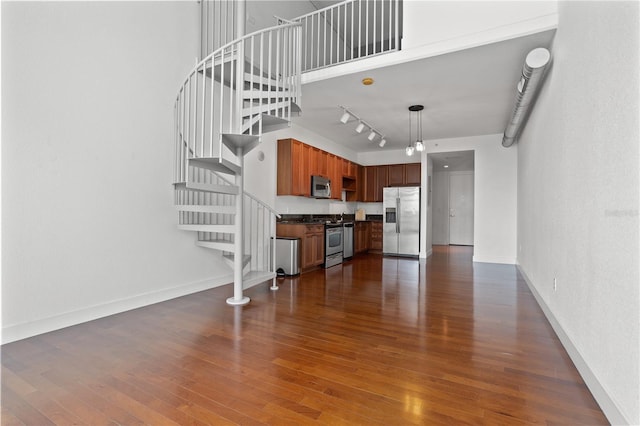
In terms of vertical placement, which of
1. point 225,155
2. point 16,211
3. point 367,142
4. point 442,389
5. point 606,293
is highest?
point 367,142

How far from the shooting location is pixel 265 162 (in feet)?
18.8

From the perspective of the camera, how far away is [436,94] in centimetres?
468

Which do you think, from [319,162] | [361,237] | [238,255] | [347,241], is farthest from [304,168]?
[238,255]

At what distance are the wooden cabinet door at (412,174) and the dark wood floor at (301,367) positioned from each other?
4.89 metres

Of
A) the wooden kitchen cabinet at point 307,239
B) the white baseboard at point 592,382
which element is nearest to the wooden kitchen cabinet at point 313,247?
the wooden kitchen cabinet at point 307,239

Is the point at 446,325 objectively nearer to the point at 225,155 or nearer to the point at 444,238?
the point at 225,155

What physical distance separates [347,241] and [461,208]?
18.0 feet

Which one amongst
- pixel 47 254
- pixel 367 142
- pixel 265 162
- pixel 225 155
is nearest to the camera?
pixel 47 254

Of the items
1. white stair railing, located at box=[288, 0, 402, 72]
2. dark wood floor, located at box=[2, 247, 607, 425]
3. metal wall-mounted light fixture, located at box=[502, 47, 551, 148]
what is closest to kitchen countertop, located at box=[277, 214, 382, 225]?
dark wood floor, located at box=[2, 247, 607, 425]

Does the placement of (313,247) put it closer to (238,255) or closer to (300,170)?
(300,170)

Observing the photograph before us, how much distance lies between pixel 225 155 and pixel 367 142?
14.3 feet

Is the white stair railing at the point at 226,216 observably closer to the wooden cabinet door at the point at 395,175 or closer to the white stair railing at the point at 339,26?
the white stair railing at the point at 339,26

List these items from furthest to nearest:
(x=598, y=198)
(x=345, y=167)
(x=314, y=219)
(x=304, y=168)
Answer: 1. (x=345, y=167)
2. (x=314, y=219)
3. (x=304, y=168)
4. (x=598, y=198)

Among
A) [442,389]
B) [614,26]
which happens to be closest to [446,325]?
[442,389]
